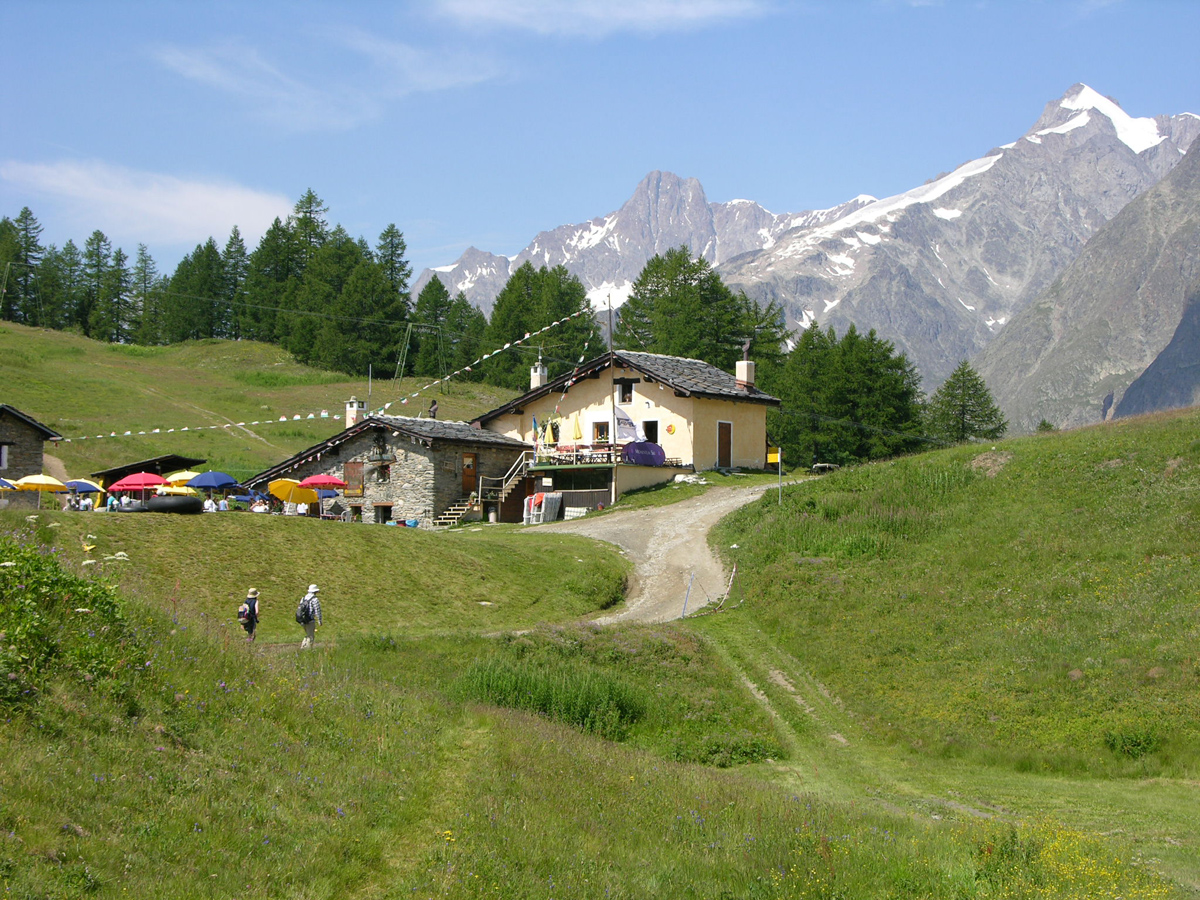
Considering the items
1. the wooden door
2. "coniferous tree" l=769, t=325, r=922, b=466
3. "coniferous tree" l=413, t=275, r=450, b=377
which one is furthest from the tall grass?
"coniferous tree" l=413, t=275, r=450, b=377

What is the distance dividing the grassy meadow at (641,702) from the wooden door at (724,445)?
41.7 feet

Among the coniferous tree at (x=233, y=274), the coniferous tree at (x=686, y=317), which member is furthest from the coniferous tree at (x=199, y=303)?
the coniferous tree at (x=686, y=317)

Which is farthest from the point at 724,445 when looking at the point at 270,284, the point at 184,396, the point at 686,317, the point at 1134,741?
the point at 270,284

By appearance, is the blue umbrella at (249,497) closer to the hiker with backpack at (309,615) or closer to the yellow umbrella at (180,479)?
the yellow umbrella at (180,479)

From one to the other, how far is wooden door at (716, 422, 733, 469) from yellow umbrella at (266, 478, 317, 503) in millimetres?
19937

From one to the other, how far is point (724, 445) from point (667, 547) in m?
15.9

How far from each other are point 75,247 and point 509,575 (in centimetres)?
11517

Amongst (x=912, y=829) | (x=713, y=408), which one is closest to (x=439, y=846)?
(x=912, y=829)

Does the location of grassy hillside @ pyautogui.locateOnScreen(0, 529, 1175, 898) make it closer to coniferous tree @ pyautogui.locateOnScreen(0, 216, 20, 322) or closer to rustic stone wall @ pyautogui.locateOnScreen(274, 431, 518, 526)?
rustic stone wall @ pyautogui.locateOnScreen(274, 431, 518, 526)

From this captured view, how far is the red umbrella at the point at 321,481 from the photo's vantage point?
147 feet

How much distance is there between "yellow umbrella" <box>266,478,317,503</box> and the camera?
4212cm

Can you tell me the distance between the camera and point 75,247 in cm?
12288

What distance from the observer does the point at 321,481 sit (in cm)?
4488

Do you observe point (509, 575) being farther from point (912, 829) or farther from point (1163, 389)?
point (1163, 389)
